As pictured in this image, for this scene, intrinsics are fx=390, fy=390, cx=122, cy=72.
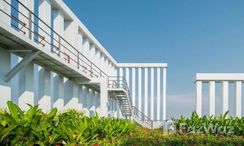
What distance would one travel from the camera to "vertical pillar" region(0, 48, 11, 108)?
15711 millimetres

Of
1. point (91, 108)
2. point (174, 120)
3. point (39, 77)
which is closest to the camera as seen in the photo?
point (174, 120)

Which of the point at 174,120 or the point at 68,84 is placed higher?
the point at 68,84

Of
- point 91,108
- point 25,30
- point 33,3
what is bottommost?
point 91,108

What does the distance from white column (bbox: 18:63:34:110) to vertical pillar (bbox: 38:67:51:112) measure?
174 cm

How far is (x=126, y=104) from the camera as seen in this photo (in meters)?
37.2

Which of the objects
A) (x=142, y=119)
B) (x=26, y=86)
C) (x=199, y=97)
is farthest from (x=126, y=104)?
(x=26, y=86)

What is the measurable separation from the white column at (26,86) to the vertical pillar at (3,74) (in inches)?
64.2

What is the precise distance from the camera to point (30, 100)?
18609 mm

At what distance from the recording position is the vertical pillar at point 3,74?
51.5ft

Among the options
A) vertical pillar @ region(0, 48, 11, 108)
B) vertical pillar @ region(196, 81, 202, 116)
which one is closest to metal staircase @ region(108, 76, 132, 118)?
vertical pillar @ region(196, 81, 202, 116)

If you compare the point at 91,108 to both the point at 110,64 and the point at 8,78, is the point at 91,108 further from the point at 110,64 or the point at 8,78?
the point at 8,78

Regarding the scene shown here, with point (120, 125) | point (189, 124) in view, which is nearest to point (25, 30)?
point (120, 125)

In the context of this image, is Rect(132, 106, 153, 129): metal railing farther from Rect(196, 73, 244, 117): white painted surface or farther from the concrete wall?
Rect(196, 73, 244, 117): white painted surface

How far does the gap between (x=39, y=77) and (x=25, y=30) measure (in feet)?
13.1
